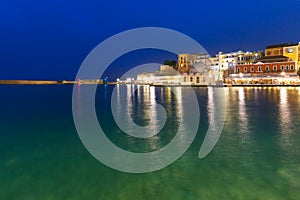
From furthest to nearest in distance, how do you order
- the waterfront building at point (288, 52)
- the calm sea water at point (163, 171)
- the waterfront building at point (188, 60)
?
the waterfront building at point (188, 60)
the waterfront building at point (288, 52)
the calm sea water at point (163, 171)

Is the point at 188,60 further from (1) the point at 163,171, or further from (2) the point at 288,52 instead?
(1) the point at 163,171

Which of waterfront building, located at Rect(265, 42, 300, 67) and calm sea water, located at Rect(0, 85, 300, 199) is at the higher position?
waterfront building, located at Rect(265, 42, 300, 67)

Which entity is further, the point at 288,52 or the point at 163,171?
the point at 288,52

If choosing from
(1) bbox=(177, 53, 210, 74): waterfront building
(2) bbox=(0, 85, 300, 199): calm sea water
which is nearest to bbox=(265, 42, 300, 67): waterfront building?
(1) bbox=(177, 53, 210, 74): waterfront building

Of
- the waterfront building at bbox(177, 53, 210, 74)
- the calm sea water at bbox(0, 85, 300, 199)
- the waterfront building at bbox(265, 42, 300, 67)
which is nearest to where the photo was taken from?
the calm sea water at bbox(0, 85, 300, 199)

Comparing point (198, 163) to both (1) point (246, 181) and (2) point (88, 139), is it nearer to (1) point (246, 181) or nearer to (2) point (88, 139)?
(1) point (246, 181)

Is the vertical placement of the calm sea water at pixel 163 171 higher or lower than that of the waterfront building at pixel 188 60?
lower

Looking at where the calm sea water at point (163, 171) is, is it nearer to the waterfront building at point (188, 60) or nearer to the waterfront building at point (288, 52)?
the waterfront building at point (288, 52)

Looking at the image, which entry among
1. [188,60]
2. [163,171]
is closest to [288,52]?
[188,60]

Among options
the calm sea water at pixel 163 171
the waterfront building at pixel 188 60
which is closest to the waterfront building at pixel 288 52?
the waterfront building at pixel 188 60

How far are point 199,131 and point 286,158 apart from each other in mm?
3767

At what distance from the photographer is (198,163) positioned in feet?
19.8

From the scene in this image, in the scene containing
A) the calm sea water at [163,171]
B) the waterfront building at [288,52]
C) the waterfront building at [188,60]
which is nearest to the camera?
the calm sea water at [163,171]

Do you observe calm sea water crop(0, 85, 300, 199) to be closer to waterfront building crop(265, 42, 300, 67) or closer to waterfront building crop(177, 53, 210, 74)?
waterfront building crop(265, 42, 300, 67)
